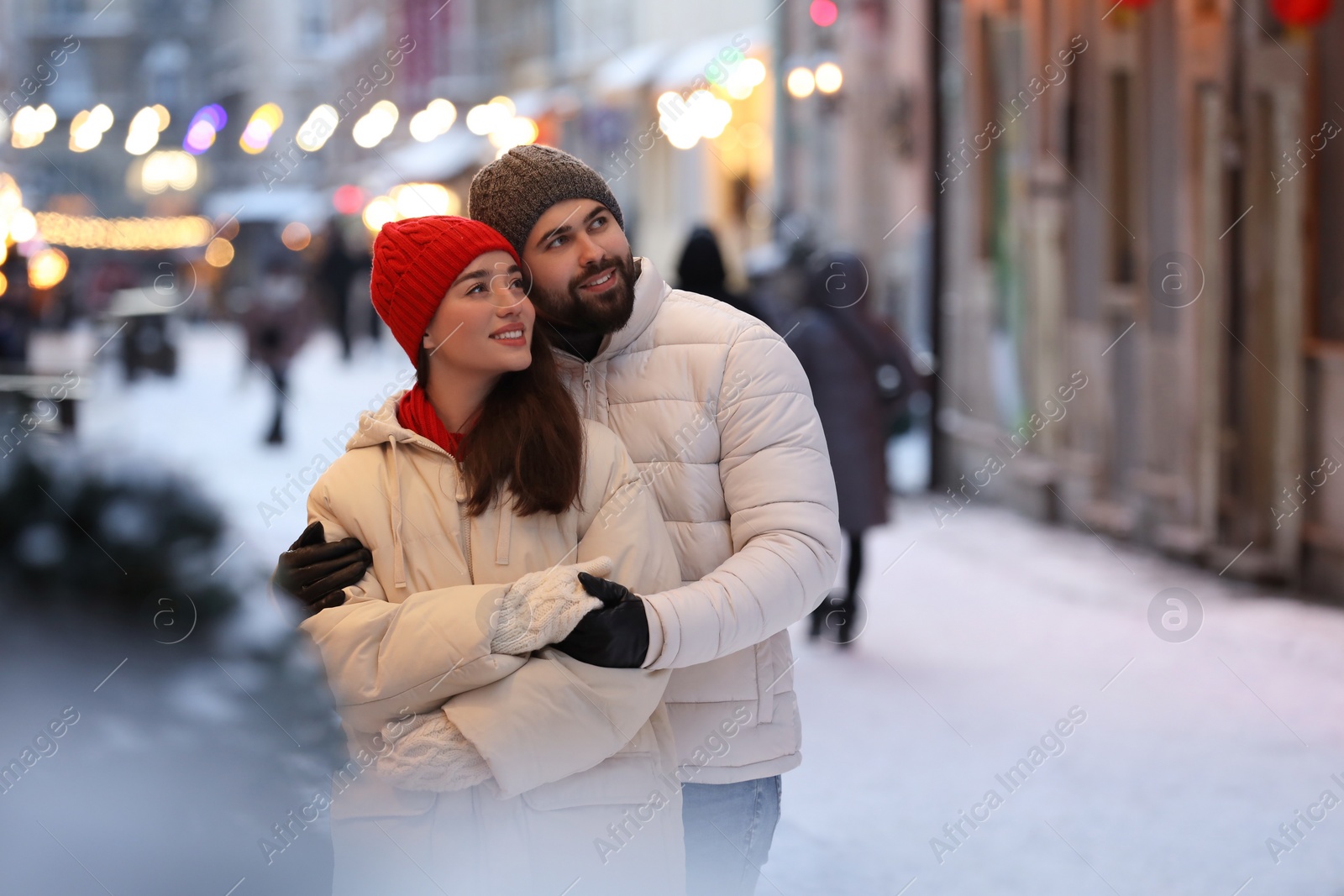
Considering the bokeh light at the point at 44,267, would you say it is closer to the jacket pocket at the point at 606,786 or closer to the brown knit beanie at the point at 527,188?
the brown knit beanie at the point at 527,188

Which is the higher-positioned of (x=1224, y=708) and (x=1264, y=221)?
(x=1264, y=221)

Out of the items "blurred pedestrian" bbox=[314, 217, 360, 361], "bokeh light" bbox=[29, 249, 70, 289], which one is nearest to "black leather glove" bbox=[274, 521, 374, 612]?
"bokeh light" bbox=[29, 249, 70, 289]

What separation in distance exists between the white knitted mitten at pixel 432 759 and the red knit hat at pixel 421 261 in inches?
23.8

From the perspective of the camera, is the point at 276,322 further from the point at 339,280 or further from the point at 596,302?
the point at 596,302

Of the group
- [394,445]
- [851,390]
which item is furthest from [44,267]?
[394,445]

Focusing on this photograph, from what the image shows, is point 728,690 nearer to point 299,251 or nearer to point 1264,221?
point 1264,221

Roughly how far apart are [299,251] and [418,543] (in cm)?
3555

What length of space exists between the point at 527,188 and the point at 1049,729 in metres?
4.17

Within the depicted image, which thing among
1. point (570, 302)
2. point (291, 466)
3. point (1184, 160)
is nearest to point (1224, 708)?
point (1184, 160)

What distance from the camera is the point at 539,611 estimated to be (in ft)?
6.64

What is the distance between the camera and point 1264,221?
26.4ft

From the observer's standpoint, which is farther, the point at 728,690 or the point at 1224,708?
the point at 1224,708

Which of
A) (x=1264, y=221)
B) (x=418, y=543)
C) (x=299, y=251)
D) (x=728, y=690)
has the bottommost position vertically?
(x=299, y=251)

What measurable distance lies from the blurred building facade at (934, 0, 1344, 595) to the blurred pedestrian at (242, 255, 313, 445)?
694 centimetres
